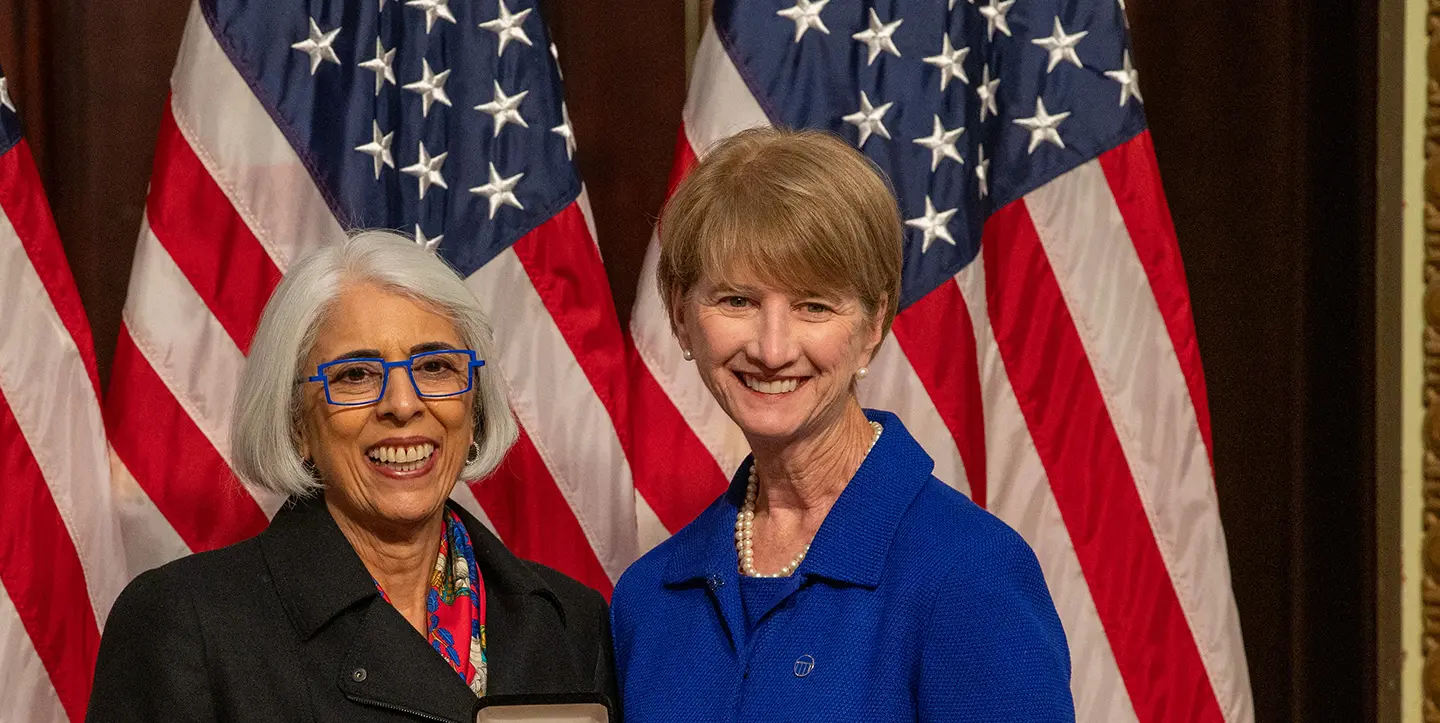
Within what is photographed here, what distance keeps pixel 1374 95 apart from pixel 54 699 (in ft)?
9.71

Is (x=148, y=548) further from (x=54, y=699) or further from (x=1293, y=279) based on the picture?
(x=1293, y=279)

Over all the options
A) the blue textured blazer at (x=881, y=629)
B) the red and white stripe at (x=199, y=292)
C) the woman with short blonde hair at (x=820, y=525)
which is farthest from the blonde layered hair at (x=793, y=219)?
the red and white stripe at (x=199, y=292)

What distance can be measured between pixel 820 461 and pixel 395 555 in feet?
2.24

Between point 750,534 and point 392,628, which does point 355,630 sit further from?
point 750,534

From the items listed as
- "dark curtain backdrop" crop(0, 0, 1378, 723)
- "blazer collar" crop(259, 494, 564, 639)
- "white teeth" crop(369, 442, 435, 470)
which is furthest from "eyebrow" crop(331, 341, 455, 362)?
"dark curtain backdrop" crop(0, 0, 1378, 723)

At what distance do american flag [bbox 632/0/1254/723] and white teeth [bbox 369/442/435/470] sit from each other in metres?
0.88

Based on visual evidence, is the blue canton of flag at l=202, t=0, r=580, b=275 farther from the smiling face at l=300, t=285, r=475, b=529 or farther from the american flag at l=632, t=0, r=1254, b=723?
the smiling face at l=300, t=285, r=475, b=529

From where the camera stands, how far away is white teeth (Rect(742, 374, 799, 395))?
206cm

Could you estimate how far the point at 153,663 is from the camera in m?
2.05

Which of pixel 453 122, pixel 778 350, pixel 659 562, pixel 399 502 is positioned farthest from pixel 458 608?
pixel 453 122

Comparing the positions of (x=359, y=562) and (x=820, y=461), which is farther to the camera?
(x=359, y=562)

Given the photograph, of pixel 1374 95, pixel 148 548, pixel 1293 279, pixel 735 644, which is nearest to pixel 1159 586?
pixel 1293 279

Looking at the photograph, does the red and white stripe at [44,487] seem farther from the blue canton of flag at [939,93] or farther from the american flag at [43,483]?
the blue canton of flag at [939,93]

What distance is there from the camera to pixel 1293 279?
3518 mm
